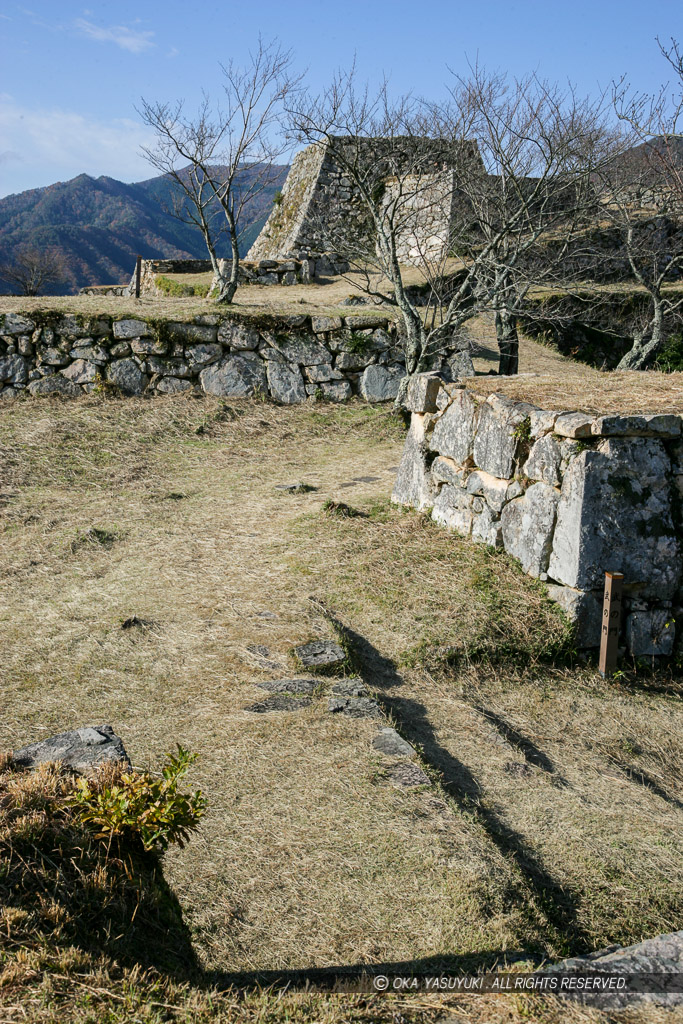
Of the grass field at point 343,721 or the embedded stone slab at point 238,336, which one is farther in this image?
the embedded stone slab at point 238,336

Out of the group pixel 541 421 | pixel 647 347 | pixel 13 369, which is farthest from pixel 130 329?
pixel 647 347

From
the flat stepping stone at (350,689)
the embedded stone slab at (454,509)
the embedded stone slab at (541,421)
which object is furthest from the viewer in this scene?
the embedded stone slab at (454,509)

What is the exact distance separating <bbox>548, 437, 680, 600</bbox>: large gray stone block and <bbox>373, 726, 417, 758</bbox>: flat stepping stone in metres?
1.73

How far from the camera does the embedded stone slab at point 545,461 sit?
484 centimetres

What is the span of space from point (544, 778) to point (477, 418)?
115 inches

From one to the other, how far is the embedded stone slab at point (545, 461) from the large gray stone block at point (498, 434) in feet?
0.58

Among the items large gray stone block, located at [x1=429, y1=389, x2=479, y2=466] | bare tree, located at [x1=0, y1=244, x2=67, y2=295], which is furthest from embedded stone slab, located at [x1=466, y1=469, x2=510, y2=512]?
bare tree, located at [x1=0, y1=244, x2=67, y2=295]

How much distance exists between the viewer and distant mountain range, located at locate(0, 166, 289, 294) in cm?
4353

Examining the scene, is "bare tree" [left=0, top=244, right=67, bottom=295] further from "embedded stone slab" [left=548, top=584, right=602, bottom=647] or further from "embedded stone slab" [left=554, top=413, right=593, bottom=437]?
"embedded stone slab" [left=548, top=584, right=602, bottom=647]

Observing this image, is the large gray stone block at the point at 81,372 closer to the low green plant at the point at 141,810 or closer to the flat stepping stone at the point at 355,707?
the flat stepping stone at the point at 355,707

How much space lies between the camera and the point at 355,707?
3.90 m

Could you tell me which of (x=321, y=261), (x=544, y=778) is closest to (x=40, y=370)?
(x=544, y=778)

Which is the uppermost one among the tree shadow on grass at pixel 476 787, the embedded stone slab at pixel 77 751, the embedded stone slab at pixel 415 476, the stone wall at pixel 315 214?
the stone wall at pixel 315 214

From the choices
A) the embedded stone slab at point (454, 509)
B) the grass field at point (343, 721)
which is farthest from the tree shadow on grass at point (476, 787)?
the embedded stone slab at point (454, 509)
